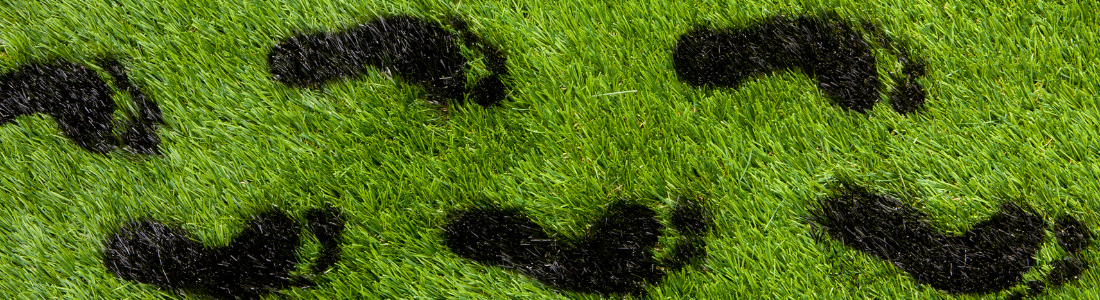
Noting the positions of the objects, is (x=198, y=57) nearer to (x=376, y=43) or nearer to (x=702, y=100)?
(x=376, y=43)

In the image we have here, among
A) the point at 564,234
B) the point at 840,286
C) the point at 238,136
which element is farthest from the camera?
the point at 238,136

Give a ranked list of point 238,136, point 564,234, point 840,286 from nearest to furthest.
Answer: point 840,286
point 564,234
point 238,136

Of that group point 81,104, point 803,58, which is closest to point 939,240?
point 803,58

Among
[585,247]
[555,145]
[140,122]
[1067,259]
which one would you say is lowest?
[1067,259]

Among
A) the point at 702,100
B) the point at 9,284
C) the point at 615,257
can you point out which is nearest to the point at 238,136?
the point at 9,284

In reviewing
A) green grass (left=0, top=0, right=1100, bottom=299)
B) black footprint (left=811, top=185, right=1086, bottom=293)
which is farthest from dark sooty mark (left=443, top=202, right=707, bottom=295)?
black footprint (left=811, top=185, right=1086, bottom=293)

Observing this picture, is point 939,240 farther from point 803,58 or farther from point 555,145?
point 555,145

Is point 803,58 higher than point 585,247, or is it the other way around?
point 803,58
